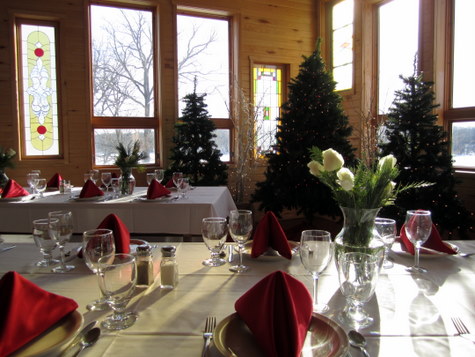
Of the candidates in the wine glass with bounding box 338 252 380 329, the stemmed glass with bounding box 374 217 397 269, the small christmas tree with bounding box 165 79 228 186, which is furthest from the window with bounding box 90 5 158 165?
the wine glass with bounding box 338 252 380 329

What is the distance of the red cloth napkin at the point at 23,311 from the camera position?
73cm

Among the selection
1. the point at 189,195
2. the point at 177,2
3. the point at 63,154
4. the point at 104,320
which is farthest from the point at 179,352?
the point at 177,2

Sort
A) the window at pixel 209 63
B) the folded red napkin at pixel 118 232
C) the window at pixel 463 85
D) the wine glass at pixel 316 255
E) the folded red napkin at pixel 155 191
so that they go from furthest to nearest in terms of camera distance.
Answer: the window at pixel 209 63 → the window at pixel 463 85 → the folded red napkin at pixel 155 191 → the folded red napkin at pixel 118 232 → the wine glass at pixel 316 255

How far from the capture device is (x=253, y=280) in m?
1.13

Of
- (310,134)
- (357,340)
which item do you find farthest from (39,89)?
(357,340)

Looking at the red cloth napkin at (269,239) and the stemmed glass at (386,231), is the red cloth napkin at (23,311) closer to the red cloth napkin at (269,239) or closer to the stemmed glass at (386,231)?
the red cloth napkin at (269,239)

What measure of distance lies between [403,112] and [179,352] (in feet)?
10.6

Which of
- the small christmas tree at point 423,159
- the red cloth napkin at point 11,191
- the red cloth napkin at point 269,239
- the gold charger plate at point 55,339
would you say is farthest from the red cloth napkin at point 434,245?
the red cloth napkin at point 11,191

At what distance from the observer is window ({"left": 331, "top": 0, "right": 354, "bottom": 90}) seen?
5.01 meters

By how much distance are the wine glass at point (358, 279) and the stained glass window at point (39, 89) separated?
4.69m

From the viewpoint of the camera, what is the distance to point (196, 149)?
189 inches

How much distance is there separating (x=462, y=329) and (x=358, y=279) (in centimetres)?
25

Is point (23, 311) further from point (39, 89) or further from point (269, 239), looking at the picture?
point (39, 89)

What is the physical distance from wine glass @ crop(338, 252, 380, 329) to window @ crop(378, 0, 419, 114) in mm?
3835
